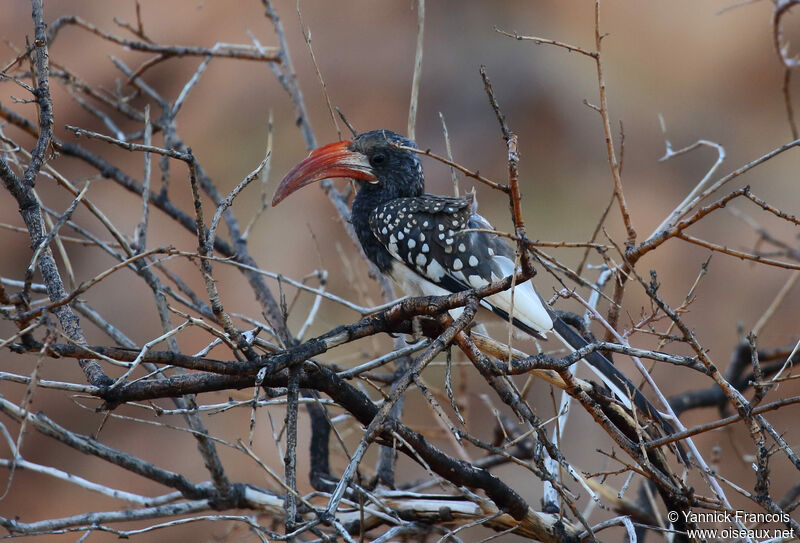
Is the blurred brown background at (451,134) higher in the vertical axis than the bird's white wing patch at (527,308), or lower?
higher

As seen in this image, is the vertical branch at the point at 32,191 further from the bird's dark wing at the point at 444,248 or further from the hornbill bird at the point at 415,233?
the bird's dark wing at the point at 444,248

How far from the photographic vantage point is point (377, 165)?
10.3 ft

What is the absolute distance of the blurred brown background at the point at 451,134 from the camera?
653cm

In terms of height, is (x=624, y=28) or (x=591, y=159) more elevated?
(x=624, y=28)

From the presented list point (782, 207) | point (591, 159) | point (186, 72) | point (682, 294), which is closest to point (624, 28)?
point (591, 159)

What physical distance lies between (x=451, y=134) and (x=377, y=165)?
491cm

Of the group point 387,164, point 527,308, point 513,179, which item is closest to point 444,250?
point 527,308

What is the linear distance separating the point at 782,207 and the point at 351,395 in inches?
274

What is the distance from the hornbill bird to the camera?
262 cm

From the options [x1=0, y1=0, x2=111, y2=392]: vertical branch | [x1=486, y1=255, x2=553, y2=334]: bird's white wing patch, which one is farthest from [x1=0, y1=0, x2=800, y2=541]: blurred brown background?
[x1=0, y1=0, x2=111, y2=392]: vertical branch

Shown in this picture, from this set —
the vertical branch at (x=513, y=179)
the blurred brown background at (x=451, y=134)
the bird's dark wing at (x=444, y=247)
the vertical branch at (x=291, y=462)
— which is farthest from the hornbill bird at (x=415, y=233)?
the blurred brown background at (x=451, y=134)

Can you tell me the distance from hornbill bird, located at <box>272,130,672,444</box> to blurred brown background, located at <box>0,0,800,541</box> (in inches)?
129

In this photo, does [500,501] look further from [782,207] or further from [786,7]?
[782,207]

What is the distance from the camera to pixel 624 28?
8.66 m
